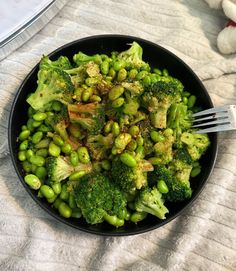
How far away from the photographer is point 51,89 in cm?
146

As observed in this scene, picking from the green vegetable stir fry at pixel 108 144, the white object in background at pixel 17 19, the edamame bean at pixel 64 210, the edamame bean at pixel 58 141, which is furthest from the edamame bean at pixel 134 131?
the white object in background at pixel 17 19

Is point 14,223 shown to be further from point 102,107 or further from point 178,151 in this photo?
point 178,151

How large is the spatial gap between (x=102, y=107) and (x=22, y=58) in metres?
0.57

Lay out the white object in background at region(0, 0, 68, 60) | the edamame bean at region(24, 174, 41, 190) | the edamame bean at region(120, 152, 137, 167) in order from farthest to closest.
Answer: the white object in background at region(0, 0, 68, 60), the edamame bean at region(24, 174, 41, 190), the edamame bean at region(120, 152, 137, 167)

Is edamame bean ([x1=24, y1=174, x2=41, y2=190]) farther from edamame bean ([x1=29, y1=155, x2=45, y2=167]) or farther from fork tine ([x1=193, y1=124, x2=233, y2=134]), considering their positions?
fork tine ([x1=193, y1=124, x2=233, y2=134])

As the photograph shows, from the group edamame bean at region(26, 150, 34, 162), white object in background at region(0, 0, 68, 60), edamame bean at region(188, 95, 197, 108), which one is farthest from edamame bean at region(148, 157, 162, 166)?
white object in background at region(0, 0, 68, 60)

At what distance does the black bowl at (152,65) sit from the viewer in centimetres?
145

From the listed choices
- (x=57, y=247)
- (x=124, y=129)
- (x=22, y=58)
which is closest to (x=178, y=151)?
(x=124, y=129)

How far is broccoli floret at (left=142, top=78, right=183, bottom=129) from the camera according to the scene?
138 cm

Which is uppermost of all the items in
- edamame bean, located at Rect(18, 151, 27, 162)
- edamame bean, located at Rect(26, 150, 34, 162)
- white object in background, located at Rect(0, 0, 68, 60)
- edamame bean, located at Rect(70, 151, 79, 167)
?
white object in background, located at Rect(0, 0, 68, 60)

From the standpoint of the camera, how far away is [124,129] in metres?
1.41

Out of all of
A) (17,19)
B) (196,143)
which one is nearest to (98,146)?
(196,143)

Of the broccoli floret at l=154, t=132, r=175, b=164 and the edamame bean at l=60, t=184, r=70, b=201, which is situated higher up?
the broccoli floret at l=154, t=132, r=175, b=164

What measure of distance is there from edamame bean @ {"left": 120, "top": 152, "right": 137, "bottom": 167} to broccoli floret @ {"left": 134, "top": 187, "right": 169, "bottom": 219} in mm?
119
